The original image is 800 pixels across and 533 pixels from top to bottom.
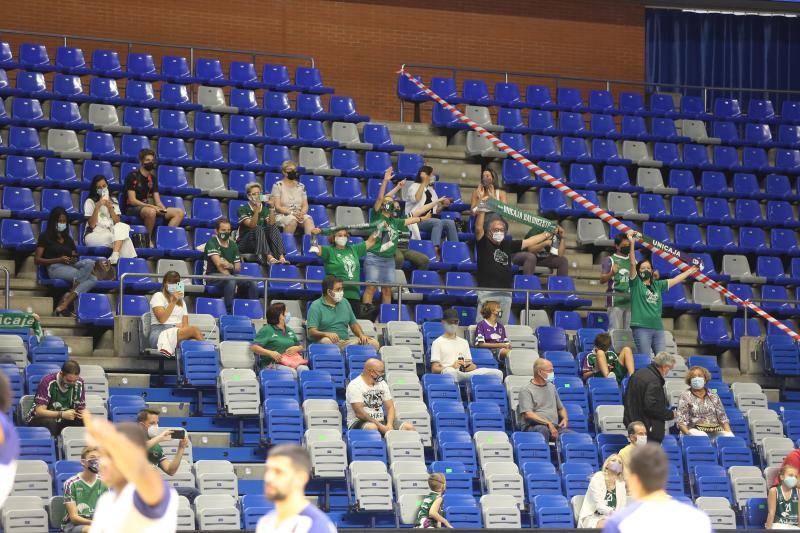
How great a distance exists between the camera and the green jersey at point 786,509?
1468 cm

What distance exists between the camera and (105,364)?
52.4 ft

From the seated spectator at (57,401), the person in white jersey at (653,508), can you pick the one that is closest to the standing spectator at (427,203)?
the seated spectator at (57,401)

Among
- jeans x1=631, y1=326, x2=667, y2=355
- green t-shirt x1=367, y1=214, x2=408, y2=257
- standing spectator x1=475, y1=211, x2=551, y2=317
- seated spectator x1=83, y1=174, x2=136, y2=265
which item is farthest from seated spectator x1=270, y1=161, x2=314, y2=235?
jeans x1=631, y1=326, x2=667, y2=355

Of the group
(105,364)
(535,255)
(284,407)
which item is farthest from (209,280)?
(535,255)

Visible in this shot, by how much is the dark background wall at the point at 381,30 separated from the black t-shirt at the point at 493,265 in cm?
692

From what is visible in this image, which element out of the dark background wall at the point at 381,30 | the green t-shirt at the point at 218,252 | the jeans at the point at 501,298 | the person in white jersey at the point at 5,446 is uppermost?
the dark background wall at the point at 381,30

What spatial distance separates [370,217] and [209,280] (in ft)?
8.00

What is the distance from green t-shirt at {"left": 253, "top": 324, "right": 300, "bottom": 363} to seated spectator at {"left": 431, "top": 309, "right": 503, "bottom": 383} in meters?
1.59

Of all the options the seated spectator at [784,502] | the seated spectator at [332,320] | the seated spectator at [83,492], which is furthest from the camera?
the seated spectator at [332,320]

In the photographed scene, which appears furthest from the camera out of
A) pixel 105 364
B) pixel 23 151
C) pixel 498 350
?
pixel 23 151

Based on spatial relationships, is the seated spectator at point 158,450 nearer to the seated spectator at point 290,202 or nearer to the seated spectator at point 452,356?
Answer: the seated spectator at point 452,356

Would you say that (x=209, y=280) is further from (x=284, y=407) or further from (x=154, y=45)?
(x=154, y=45)

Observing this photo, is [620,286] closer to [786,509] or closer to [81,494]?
[786,509]

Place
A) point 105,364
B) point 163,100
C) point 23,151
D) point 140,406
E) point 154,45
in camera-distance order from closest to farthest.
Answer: point 140,406 < point 105,364 < point 23,151 < point 163,100 < point 154,45
